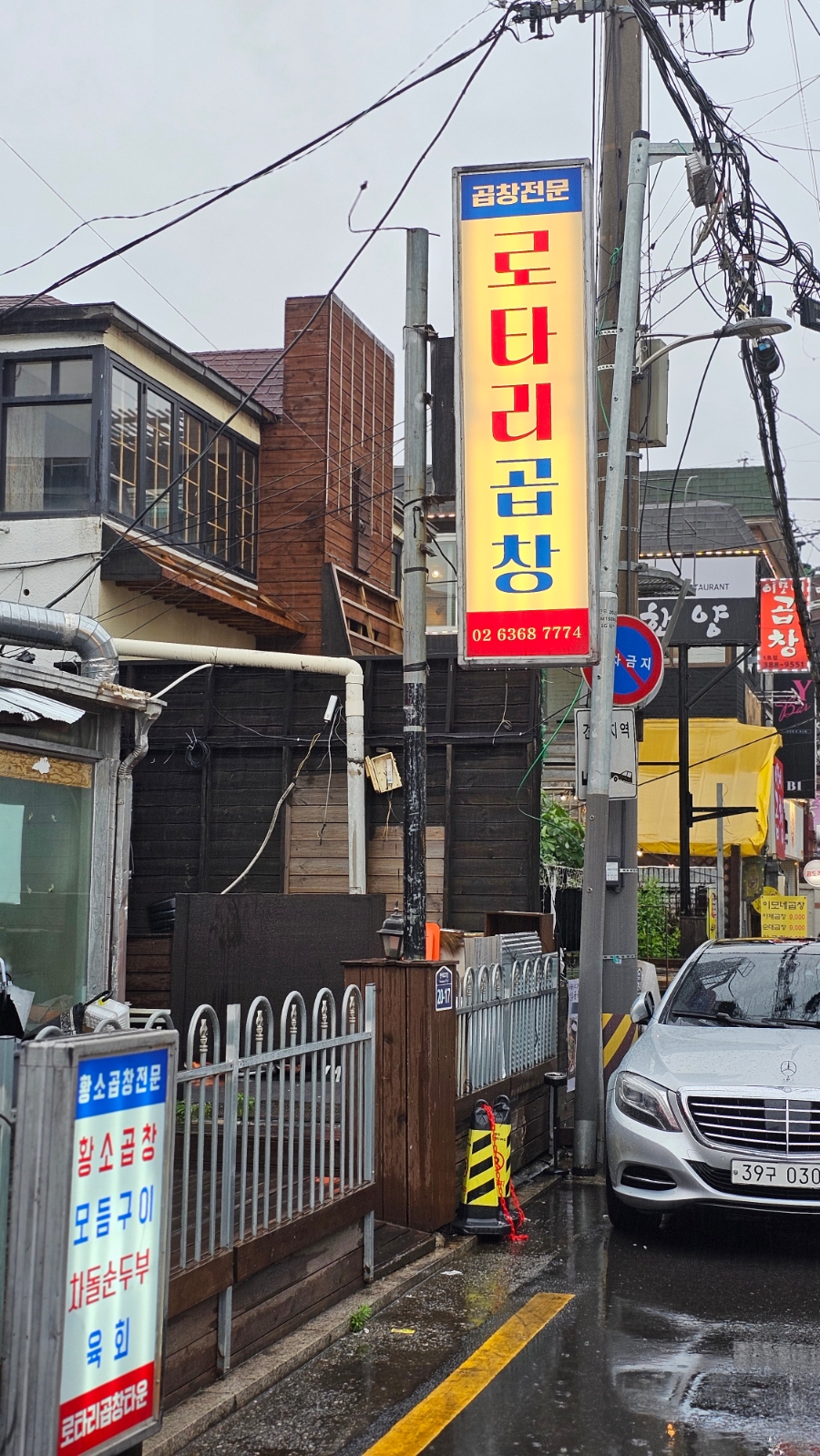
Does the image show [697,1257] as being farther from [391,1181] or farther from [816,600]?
[816,600]

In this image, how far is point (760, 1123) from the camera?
7.54 metres

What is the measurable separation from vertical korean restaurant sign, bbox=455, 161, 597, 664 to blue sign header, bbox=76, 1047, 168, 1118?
590 centimetres

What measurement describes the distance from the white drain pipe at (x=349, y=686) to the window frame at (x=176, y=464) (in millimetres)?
1847

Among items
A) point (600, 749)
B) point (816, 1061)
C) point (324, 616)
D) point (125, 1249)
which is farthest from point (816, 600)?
point (125, 1249)

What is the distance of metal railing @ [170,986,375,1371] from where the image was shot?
517 centimetres

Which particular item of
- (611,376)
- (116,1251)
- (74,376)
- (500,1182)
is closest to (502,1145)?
(500,1182)

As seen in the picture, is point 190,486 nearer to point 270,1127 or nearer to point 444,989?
point 444,989

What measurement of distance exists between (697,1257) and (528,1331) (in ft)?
6.28

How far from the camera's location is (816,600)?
4241 centimetres

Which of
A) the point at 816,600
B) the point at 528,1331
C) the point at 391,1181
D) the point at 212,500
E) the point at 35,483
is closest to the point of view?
the point at 528,1331

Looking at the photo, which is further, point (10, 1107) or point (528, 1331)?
point (528, 1331)

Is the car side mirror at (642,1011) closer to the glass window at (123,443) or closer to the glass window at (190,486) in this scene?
the glass window at (123,443)

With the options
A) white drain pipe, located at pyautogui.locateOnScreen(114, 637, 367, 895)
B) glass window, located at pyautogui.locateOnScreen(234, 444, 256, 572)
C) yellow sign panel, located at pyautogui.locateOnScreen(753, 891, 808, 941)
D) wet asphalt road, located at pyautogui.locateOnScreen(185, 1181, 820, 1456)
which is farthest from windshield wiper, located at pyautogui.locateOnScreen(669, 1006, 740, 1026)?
yellow sign panel, located at pyautogui.locateOnScreen(753, 891, 808, 941)

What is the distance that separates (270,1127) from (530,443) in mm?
5622
